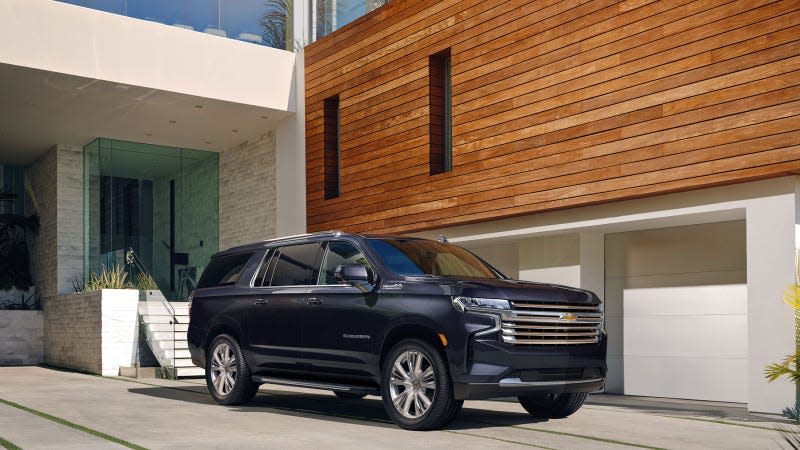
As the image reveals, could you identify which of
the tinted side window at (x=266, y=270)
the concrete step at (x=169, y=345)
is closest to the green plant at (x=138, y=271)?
the concrete step at (x=169, y=345)

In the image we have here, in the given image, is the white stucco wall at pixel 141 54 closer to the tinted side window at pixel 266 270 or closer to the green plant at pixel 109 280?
the green plant at pixel 109 280

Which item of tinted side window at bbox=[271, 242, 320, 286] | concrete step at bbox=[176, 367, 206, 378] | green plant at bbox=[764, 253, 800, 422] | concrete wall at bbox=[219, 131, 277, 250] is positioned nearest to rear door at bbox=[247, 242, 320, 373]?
tinted side window at bbox=[271, 242, 320, 286]

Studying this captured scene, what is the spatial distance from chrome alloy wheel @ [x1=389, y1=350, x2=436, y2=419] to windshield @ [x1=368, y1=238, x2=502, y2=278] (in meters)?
0.93

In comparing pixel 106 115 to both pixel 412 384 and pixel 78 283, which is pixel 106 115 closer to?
pixel 78 283

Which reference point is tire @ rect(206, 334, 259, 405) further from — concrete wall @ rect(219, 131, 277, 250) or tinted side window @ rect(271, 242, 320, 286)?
concrete wall @ rect(219, 131, 277, 250)

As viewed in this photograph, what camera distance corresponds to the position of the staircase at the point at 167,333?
56.3ft

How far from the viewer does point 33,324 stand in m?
22.7

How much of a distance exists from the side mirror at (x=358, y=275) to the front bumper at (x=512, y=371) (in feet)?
4.46

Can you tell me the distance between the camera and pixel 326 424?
347 inches

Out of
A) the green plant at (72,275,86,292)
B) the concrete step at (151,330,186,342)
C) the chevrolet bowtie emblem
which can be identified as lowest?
the concrete step at (151,330,186,342)

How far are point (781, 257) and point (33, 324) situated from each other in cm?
1793

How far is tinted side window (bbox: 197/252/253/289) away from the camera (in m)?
11.0

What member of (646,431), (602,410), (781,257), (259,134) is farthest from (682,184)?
(259,134)

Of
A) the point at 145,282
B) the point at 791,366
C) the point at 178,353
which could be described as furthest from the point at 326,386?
the point at 145,282
